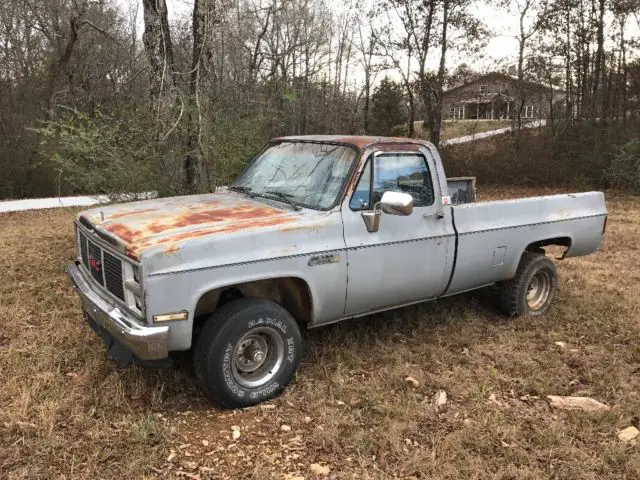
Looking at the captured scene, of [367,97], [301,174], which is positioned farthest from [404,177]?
[367,97]

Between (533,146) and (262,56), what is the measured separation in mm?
15451

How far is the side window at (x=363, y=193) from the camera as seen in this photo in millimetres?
4148

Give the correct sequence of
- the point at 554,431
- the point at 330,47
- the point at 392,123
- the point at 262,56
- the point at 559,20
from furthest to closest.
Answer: the point at 330,47
the point at 262,56
the point at 392,123
the point at 559,20
the point at 554,431

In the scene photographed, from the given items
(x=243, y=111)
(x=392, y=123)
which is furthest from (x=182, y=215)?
(x=392, y=123)

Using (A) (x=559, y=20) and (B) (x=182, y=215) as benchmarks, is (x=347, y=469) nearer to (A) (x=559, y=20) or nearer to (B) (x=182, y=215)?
(B) (x=182, y=215)

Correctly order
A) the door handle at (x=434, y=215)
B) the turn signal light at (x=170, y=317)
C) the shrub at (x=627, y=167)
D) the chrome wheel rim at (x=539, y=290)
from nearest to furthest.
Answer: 1. the turn signal light at (x=170, y=317)
2. the door handle at (x=434, y=215)
3. the chrome wheel rim at (x=539, y=290)
4. the shrub at (x=627, y=167)

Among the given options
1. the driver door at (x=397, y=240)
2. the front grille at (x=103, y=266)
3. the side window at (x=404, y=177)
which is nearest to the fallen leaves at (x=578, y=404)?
the driver door at (x=397, y=240)

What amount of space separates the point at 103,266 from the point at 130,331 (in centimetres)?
72

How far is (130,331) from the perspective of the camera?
10.7 feet

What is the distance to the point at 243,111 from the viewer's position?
381 inches

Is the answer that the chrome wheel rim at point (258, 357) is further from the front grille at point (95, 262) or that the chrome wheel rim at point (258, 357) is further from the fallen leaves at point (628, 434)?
the fallen leaves at point (628, 434)

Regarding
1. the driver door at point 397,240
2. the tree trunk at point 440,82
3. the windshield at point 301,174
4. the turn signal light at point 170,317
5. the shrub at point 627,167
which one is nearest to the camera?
the turn signal light at point 170,317

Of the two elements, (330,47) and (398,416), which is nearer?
(398,416)

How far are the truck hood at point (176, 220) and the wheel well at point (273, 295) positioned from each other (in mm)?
416
